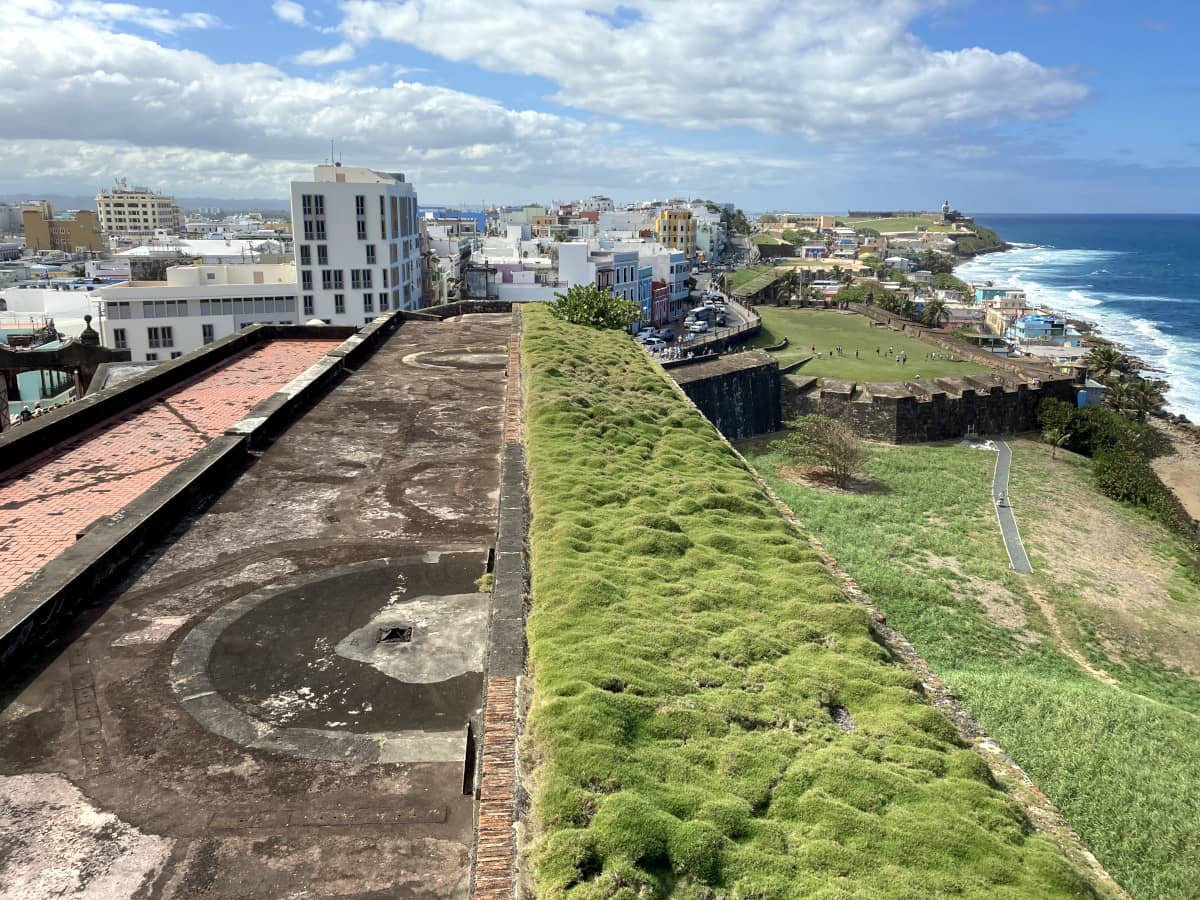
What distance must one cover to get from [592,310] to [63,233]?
519 ft

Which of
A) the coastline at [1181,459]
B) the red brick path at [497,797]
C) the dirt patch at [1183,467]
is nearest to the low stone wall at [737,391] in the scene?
the coastline at [1181,459]

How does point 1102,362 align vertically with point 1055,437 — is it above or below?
above

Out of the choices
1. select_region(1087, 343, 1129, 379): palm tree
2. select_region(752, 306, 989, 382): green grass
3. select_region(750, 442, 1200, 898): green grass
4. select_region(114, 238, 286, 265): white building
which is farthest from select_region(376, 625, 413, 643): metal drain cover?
select_region(114, 238, 286, 265): white building

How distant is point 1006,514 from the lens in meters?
29.1

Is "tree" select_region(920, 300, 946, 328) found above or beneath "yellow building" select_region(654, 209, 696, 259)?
beneath

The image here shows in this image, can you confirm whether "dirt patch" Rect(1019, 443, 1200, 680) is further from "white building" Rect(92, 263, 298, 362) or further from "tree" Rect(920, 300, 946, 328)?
"tree" Rect(920, 300, 946, 328)

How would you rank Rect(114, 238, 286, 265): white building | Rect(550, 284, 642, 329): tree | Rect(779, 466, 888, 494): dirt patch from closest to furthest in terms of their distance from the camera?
Rect(550, 284, 642, 329): tree < Rect(779, 466, 888, 494): dirt patch < Rect(114, 238, 286, 265): white building

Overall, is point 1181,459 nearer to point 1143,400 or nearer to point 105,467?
point 1143,400

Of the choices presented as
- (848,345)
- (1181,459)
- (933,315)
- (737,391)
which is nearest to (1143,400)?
(1181,459)

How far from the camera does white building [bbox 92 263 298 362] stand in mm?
47062

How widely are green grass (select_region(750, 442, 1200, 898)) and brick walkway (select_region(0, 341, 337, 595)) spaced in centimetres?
1291

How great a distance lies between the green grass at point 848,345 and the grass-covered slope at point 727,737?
44.7m

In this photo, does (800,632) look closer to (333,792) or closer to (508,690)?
(508,690)

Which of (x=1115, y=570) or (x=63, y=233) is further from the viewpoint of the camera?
(x=63, y=233)
